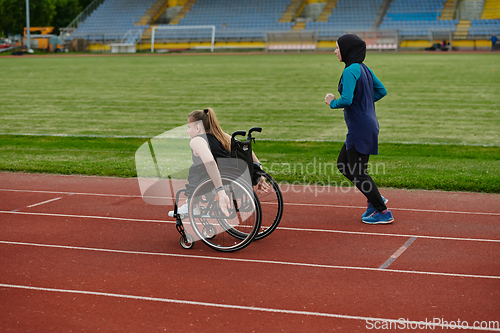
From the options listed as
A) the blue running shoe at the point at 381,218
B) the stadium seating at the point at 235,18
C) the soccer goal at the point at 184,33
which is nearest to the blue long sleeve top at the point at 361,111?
the blue running shoe at the point at 381,218

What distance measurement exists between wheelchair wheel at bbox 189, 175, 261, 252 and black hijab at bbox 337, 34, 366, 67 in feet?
6.08

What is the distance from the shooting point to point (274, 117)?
14.6m

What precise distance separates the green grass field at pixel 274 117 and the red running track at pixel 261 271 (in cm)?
197

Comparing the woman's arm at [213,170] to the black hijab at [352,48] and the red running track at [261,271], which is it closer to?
the red running track at [261,271]

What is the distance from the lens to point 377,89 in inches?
236

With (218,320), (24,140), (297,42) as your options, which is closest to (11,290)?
(218,320)

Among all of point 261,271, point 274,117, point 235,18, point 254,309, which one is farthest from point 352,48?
point 235,18

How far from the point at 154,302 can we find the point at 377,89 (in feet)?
11.2

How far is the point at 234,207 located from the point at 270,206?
1.83 ft

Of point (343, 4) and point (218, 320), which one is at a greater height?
point (343, 4)

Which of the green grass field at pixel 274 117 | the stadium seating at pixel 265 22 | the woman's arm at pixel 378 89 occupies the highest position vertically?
the stadium seating at pixel 265 22

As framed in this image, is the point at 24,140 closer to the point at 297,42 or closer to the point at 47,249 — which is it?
the point at 47,249

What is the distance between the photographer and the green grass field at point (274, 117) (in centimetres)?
916

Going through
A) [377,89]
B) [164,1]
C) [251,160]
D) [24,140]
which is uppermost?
[164,1]
